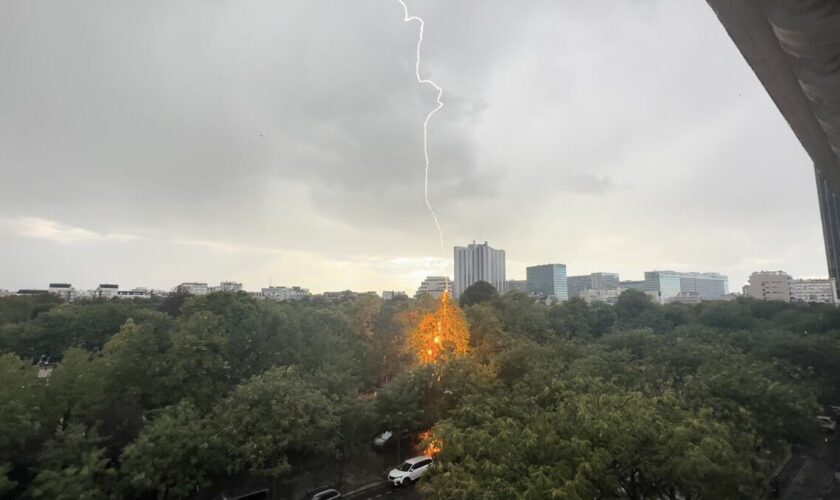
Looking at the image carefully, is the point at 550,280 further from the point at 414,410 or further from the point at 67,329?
the point at 414,410

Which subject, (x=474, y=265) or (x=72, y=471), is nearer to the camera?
(x=72, y=471)

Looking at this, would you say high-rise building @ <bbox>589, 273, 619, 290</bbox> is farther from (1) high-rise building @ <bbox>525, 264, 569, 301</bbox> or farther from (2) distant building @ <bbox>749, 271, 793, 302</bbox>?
(2) distant building @ <bbox>749, 271, 793, 302</bbox>

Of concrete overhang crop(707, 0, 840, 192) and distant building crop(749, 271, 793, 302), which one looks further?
distant building crop(749, 271, 793, 302)

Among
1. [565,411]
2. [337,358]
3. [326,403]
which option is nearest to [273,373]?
[326,403]

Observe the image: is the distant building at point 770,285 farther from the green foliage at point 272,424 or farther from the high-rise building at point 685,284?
the green foliage at point 272,424

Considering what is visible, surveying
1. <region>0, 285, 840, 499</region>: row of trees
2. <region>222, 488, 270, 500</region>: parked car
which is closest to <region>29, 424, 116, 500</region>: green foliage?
<region>0, 285, 840, 499</region>: row of trees

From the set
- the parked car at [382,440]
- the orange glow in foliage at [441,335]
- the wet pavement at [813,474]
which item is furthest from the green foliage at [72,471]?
the wet pavement at [813,474]

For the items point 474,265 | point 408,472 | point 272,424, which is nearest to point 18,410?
point 272,424
